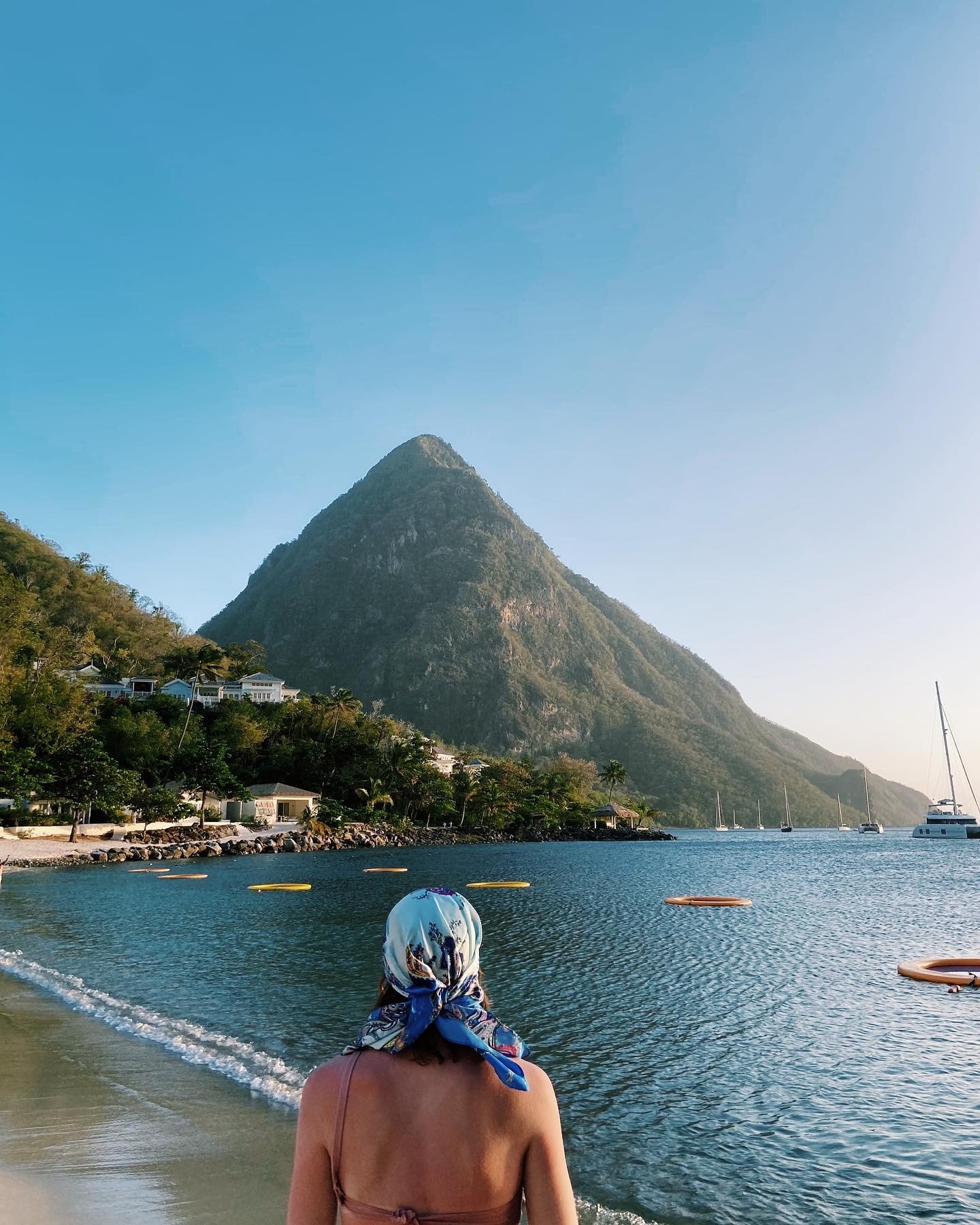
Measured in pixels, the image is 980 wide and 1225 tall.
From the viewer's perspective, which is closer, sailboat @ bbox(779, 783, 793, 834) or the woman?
the woman

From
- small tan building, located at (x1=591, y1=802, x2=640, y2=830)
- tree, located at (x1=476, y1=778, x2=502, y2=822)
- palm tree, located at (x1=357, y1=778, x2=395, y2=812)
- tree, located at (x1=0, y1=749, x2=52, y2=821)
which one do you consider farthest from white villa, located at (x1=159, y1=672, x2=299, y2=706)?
small tan building, located at (x1=591, y1=802, x2=640, y2=830)

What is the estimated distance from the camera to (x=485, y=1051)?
2.34 meters

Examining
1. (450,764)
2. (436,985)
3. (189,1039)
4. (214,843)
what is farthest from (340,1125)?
(450,764)

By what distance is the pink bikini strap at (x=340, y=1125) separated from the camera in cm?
228

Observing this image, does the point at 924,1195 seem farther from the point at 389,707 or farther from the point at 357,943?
the point at 389,707

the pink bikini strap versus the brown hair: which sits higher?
the brown hair

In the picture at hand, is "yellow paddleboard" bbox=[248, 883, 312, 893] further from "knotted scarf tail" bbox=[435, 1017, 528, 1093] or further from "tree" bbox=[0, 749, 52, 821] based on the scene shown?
"knotted scarf tail" bbox=[435, 1017, 528, 1093]

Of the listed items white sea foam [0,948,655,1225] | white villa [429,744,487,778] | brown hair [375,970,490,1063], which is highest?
white villa [429,744,487,778]

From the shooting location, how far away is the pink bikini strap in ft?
7.47

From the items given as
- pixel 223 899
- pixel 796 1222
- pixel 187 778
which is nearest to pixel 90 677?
pixel 187 778

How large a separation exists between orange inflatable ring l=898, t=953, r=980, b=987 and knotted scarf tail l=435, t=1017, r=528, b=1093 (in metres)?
17.3

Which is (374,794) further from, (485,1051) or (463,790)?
(485,1051)

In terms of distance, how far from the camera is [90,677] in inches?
3469

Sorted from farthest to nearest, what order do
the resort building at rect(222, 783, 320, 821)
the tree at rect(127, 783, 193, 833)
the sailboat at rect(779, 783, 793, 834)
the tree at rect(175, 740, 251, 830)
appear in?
the sailboat at rect(779, 783, 793, 834) → the resort building at rect(222, 783, 320, 821) → the tree at rect(175, 740, 251, 830) → the tree at rect(127, 783, 193, 833)
